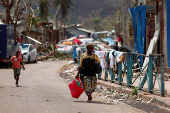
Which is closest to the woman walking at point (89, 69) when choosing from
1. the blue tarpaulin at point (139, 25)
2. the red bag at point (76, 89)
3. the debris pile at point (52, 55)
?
the red bag at point (76, 89)

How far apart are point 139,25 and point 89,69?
9.40 metres

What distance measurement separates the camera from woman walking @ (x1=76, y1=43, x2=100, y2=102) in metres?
8.23

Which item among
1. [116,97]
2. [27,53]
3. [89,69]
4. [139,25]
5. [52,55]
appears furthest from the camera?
[52,55]

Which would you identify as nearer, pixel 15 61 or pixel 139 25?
pixel 15 61

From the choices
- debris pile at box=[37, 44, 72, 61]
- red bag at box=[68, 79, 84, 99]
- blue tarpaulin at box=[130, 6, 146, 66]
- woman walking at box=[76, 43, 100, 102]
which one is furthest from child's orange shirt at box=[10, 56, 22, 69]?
debris pile at box=[37, 44, 72, 61]

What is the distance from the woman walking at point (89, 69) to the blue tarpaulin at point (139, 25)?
8761 mm

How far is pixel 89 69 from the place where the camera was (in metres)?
8.27

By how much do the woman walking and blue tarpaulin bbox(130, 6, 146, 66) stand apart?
8.76 metres

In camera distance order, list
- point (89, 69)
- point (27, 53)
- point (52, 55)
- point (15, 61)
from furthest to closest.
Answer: point (52, 55), point (27, 53), point (15, 61), point (89, 69)

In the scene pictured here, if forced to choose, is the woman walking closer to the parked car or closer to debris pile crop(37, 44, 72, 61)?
the parked car

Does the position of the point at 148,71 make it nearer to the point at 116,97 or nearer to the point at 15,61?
the point at 116,97

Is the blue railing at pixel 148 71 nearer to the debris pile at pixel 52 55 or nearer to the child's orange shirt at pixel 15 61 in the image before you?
the child's orange shirt at pixel 15 61

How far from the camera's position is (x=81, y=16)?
160 meters

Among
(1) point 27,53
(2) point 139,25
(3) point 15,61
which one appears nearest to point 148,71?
(3) point 15,61
